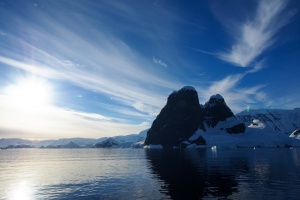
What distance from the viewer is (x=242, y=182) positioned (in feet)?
A: 164

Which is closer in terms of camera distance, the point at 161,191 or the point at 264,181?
the point at 161,191

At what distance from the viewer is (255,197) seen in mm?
36812

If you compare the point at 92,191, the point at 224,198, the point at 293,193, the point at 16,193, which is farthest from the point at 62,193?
the point at 293,193

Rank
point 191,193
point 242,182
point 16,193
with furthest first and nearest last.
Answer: point 242,182 < point 16,193 < point 191,193

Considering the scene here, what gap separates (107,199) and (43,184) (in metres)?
21.6

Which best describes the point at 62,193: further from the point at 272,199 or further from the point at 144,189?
the point at 272,199

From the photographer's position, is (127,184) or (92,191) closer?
(92,191)

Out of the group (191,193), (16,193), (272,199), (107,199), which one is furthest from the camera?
(16,193)

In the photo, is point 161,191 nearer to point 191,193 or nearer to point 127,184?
point 191,193

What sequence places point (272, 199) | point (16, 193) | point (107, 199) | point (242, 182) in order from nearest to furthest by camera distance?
point (272, 199), point (107, 199), point (16, 193), point (242, 182)

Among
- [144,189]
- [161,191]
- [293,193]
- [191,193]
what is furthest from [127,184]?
[293,193]

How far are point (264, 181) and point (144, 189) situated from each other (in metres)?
23.3

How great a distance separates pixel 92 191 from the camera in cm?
4409

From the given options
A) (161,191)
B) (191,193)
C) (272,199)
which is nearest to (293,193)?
(272,199)
